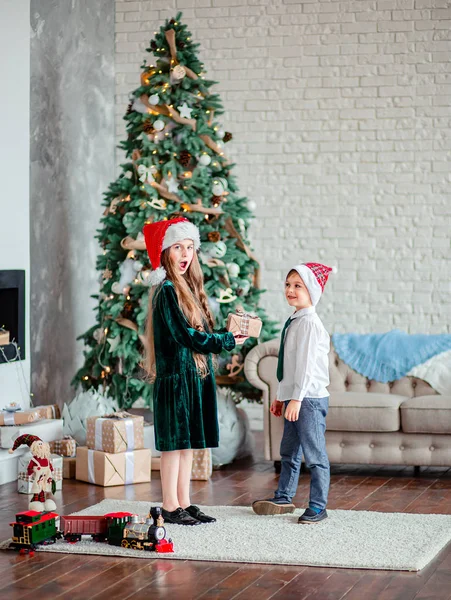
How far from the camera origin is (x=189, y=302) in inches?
176

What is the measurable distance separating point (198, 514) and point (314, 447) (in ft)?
1.97

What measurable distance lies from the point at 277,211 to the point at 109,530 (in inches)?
155

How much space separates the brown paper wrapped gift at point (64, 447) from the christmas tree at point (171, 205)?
54cm

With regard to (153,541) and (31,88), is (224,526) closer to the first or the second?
(153,541)

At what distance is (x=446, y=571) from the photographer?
3.76 meters

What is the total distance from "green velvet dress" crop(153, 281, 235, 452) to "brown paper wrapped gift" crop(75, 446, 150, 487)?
1.11m

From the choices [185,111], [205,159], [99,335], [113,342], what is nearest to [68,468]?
[113,342]

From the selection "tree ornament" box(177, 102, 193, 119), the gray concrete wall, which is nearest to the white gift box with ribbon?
the gray concrete wall

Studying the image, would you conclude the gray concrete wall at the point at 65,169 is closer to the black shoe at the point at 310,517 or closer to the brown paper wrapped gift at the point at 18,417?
the brown paper wrapped gift at the point at 18,417

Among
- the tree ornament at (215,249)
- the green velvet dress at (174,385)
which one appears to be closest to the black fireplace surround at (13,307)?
the tree ornament at (215,249)

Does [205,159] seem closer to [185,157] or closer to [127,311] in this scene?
[185,157]

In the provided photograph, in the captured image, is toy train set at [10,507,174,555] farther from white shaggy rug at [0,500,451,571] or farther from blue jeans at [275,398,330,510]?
blue jeans at [275,398,330,510]

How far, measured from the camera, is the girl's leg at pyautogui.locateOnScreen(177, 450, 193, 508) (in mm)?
4547

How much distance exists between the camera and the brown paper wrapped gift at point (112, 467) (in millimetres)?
5480
